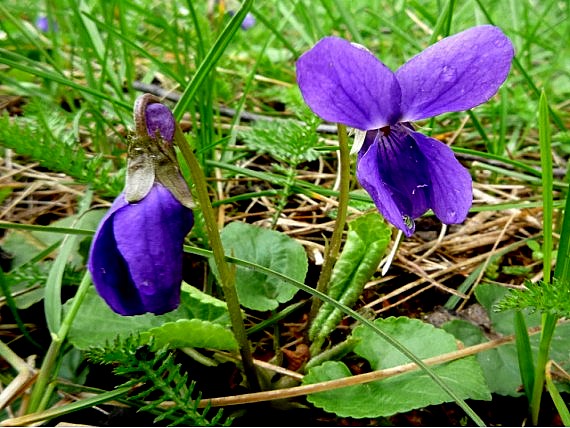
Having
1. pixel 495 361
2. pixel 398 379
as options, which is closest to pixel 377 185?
pixel 398 379

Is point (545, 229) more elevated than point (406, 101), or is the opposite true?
point (406, 101)

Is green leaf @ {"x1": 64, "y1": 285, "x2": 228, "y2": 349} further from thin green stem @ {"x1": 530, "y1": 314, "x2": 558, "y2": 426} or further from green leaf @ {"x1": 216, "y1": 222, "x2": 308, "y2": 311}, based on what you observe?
thin green stem @ {"x1": 530, "y1": 314, "x2": 558, "y2": 426}

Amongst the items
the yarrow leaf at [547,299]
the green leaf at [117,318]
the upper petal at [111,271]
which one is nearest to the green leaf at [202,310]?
the green leaf at [117,318]

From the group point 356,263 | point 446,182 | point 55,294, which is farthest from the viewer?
point 356,263

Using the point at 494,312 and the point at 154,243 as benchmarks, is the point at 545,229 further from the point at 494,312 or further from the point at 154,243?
the point at 154,243

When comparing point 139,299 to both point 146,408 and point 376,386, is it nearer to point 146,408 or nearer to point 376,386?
point 146,408

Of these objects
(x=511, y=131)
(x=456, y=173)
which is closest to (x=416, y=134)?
(x=456, y=173)
